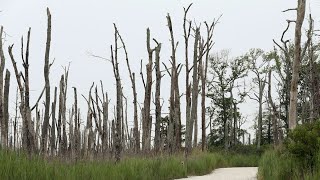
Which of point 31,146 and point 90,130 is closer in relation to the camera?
point 31,146

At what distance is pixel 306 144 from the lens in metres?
7.78

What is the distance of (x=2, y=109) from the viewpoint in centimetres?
1372

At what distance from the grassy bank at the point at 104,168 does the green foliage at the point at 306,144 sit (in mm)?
4087

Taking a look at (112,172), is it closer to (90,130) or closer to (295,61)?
(295,61)

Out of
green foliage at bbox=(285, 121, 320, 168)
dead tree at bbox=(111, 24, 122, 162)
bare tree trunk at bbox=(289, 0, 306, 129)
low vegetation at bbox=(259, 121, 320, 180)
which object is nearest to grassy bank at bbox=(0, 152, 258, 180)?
dead tree at bbox=(111, 24, 122, 162)

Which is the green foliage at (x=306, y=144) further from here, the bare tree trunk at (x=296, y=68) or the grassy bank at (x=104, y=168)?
the grassy bank at (x=104, y=168)

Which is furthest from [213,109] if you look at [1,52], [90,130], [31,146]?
[31,146]

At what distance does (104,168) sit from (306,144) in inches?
181

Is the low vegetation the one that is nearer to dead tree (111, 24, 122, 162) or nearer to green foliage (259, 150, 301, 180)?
green foliage (259, 150, 301, 180)

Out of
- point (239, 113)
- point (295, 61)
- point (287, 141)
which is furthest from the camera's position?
point (239, 113)

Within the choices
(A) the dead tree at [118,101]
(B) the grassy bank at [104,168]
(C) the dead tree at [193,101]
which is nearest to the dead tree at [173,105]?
(C) the dead tree at [193,101]

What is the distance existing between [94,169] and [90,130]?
11.7 m

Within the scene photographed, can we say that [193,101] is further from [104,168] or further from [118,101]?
[104,168]

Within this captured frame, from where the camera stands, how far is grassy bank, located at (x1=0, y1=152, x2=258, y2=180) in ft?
23.1
